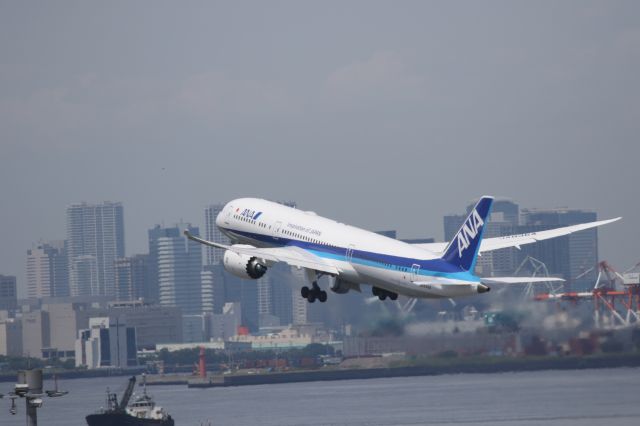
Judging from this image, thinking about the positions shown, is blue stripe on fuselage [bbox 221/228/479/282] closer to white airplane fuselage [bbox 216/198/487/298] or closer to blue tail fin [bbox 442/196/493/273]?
white airplane fuselage [bbox 216/198/487/298]

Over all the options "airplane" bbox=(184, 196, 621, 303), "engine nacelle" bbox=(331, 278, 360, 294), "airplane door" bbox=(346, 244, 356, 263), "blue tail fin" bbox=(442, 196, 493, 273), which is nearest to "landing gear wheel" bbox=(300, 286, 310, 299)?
"airplane" bbox=(184, 196, 621, 303)

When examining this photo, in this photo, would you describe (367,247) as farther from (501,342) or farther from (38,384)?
(501,342)

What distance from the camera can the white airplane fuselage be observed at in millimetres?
90375

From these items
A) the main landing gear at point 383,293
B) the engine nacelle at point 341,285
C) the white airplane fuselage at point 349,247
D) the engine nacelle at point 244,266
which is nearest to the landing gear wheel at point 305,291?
the engine nacelle at point 244,266

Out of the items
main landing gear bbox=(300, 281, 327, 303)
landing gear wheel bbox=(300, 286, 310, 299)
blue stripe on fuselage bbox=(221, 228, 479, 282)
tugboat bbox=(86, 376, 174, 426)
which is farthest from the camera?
tugboat bbox=(86, 376, 174, 426)

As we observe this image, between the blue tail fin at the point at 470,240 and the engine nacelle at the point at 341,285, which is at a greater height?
the blue tail fin at the point at 470,240

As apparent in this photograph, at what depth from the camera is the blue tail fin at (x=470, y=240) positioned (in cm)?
8962

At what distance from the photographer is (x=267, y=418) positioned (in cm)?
17662

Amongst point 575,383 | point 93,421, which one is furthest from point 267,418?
point 575,383

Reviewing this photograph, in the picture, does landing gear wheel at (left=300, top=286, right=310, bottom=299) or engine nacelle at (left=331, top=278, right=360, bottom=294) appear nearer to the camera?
engine nacelle at (left=331, top=278, right=360, bottom=294)

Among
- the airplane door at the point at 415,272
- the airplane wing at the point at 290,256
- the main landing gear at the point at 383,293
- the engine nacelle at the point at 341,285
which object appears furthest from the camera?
the engine nacelle at the point at 341,285

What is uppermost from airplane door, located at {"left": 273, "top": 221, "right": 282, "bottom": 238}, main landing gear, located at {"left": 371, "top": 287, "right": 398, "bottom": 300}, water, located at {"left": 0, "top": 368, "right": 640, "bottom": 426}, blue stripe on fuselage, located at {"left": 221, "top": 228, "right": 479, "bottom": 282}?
airplane door, located at {"left": 273, "top": 221, "right": 282, "bottom": 238}

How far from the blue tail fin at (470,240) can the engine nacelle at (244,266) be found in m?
13.9

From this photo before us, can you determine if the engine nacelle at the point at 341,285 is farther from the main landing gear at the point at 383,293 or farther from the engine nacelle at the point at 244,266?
the engine nacelle at the point at 244,266
